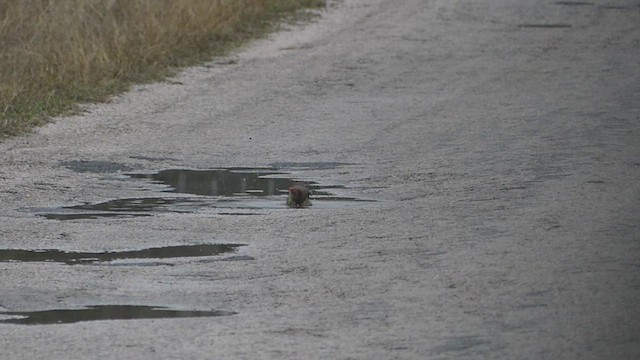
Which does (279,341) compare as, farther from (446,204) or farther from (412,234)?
(446,204)

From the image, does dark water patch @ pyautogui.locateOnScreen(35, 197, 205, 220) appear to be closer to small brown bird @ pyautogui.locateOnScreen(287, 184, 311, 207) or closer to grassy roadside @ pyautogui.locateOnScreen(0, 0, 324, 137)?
small brown bird @ pyautogui.locateOnScreen(287, 184, 311, 207)

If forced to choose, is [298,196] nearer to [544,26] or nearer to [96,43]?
[96,43]

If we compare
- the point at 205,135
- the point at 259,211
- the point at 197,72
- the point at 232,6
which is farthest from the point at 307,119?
the point at 232,6

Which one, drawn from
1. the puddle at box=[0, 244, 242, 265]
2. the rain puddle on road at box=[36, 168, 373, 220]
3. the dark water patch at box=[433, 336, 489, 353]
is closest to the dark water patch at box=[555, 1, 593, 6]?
the rain puddle on road at box=[36, 168, 373, 220]

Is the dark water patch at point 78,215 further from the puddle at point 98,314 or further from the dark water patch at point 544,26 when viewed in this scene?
the dark water patch at point 544,26

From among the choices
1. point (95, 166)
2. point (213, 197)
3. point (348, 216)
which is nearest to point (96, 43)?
point (95, 166)

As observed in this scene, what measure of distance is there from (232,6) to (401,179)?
26.2 ft

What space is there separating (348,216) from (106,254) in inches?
56.7

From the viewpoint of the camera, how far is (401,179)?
8789 mm

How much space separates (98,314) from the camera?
5.72 metres

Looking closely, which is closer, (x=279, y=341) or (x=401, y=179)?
(x=279, y=341)

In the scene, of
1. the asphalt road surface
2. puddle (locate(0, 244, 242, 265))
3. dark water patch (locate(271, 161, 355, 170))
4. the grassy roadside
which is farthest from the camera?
the grassy roadside

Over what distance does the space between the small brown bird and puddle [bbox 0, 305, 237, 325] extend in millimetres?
2242

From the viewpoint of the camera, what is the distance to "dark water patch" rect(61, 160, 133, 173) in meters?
9.07
